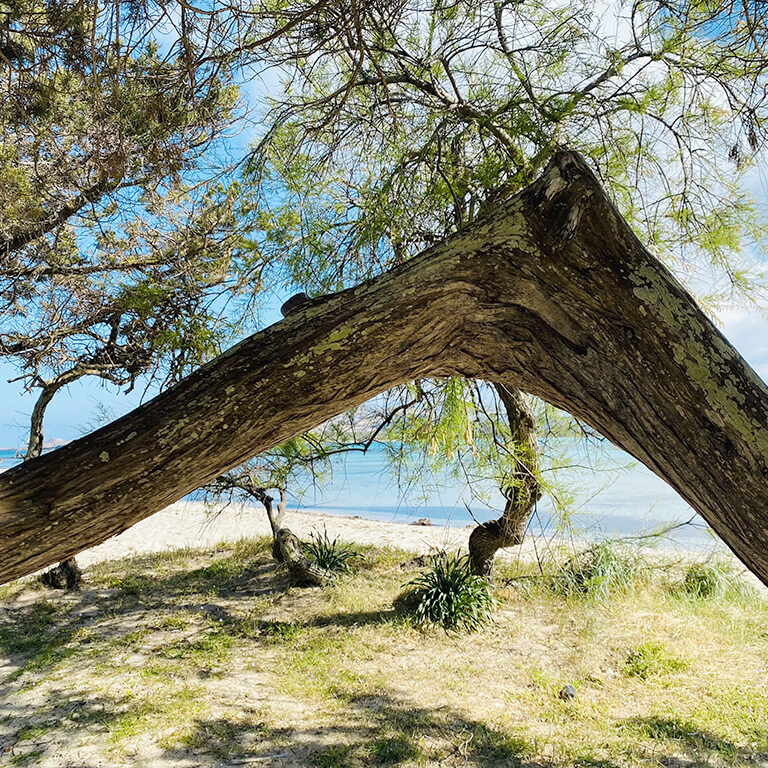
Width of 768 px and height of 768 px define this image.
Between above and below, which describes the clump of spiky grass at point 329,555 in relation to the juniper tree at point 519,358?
below

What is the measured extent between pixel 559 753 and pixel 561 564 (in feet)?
8.93

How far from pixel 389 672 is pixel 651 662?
1781 mm

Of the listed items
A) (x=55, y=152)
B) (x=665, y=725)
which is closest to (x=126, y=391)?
(x=55, y=152)

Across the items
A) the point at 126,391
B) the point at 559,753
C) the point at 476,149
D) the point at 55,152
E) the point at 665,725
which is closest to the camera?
the point at 559,753

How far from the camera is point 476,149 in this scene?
378cm

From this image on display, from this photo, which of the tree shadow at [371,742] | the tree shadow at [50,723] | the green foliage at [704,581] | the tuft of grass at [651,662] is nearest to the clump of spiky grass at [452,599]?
the tuft of grass at [651,662]

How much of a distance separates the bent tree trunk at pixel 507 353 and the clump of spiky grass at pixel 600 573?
4489mm

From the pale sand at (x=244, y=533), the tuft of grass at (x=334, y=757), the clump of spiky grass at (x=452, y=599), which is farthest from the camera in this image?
the pale sand at (x=244, y=533)

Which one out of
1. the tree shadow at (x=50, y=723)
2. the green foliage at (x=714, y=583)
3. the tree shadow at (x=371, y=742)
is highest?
the tree shadow at (x=50, y=723)

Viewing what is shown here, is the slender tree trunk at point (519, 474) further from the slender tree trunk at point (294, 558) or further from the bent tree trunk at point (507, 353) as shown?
the bent tree trunk at point (507, 353)

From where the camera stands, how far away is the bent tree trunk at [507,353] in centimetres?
116

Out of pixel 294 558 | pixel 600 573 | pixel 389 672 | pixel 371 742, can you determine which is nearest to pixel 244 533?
pixel 294 558

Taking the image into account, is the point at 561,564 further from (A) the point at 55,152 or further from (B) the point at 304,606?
(A) the point at 55,152

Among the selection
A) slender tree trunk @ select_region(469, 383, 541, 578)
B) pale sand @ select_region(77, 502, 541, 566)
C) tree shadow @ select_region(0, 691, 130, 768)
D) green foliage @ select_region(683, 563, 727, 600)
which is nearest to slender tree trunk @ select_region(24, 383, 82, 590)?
pale sand @ select_region(77, 502, 541, 566)
